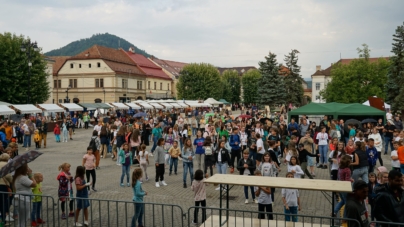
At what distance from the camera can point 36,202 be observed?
8.62m

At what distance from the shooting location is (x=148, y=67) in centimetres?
8644

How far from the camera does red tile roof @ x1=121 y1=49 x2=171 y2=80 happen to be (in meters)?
83.0

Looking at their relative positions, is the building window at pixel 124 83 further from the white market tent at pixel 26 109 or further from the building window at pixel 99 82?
the white market tent at pixel 26 109

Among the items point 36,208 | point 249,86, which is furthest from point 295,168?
point 249,86

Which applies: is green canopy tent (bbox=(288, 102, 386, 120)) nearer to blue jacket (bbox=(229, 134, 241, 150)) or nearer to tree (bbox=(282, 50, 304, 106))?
blue jacket (bbox=(229, 134, 241, 150))

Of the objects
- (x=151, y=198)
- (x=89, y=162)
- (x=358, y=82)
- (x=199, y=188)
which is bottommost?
(x=151, y=198)

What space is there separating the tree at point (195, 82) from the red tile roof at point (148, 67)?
9.38 m

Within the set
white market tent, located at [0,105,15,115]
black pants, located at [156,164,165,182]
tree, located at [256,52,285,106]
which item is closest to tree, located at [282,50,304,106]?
tree, located at [256,52,285,106]

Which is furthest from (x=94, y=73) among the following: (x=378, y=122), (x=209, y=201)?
(x=209, y=201)

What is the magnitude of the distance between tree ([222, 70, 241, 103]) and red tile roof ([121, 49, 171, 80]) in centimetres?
1484

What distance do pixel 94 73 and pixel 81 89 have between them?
4.10 metres

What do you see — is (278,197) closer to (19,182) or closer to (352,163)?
(352,163)

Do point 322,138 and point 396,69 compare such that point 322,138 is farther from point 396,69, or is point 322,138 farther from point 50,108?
point 396,69

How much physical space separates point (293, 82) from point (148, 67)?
36.6 m
